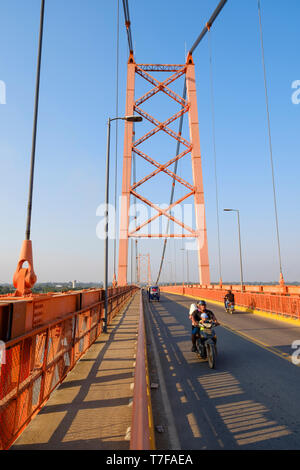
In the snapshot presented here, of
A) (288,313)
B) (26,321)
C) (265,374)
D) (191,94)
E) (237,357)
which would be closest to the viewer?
(26,321)

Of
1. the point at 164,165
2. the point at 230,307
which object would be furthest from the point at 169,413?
the point at 164,165

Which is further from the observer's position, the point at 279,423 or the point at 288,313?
the point at 288,313

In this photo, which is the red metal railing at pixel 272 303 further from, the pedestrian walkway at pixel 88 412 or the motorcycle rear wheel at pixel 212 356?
the pedestrian walkway at pixel 88 412

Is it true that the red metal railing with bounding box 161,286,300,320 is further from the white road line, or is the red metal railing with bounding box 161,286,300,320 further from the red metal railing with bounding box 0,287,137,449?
the red metal railing with bounding box 0,287,137,449

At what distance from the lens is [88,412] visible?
13.5ft

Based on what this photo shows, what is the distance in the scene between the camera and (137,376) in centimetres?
355

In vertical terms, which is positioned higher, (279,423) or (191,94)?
(191,94)

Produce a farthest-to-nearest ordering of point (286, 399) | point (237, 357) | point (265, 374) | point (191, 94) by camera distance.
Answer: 1. point (191, 94)
2. point (237, 357)
3. point (265, 374)
4. point (286, 399)

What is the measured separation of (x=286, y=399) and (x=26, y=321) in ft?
13.6

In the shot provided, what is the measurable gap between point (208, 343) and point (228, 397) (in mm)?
2036

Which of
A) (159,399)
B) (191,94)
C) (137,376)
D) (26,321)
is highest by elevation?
(191,94)

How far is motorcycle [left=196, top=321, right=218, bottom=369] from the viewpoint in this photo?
22.7 ft
